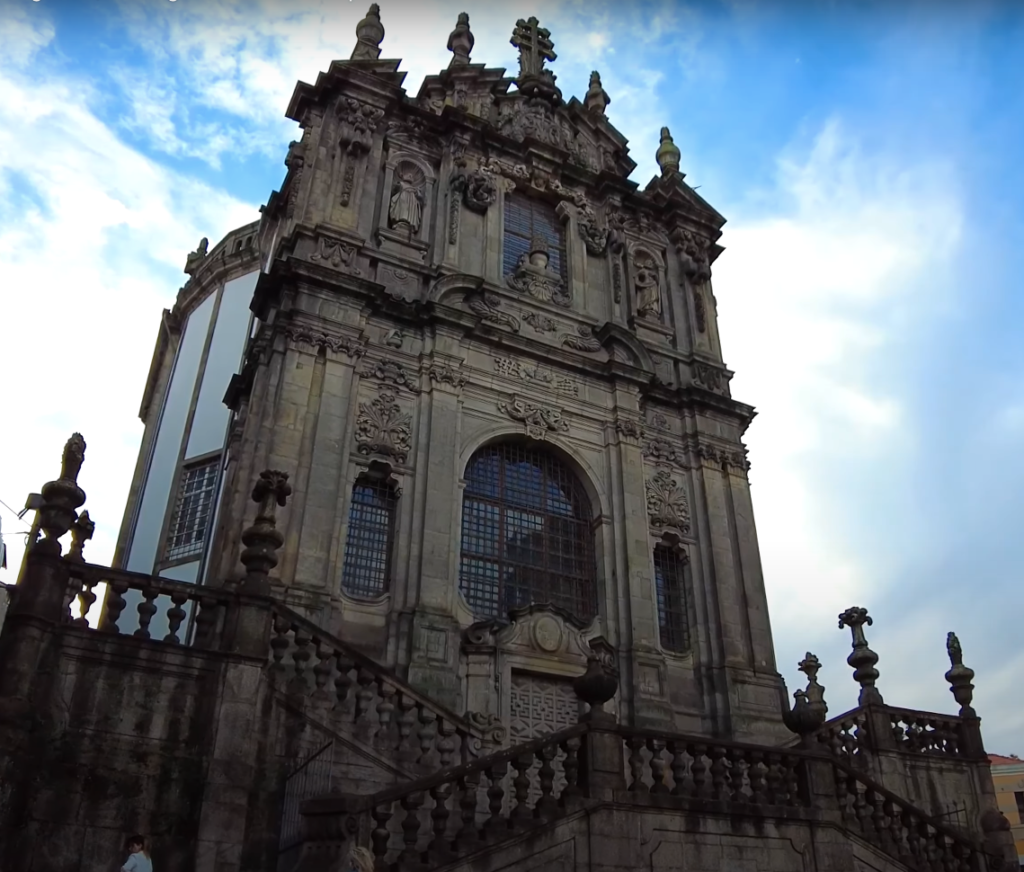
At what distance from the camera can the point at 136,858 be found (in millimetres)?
7914

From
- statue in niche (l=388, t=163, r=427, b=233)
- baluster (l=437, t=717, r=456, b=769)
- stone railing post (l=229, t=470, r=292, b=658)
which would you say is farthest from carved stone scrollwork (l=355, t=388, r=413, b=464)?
baluster (l=437, t=717, r=456, b=769)

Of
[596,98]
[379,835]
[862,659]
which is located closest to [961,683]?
[862,659]

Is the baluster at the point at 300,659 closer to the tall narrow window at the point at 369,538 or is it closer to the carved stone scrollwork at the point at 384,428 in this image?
the tall narrow window at the point at 369,538

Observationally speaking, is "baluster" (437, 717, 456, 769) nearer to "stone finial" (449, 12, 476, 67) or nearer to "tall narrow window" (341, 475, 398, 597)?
"tall narrow window" (341, 475, 398, 597)

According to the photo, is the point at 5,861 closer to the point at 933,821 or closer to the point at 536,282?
the point at 933,821

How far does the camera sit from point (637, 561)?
54.5 ft

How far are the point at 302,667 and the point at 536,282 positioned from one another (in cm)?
1078

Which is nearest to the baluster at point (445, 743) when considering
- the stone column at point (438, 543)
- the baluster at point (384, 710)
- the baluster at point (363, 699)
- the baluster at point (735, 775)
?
the baluster at point (384, 710)

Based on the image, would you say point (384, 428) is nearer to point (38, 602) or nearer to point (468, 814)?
point (38, 602)

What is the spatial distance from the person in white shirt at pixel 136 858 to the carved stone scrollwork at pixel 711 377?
48.3 ft

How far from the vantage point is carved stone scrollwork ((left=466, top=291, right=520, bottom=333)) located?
17672mm

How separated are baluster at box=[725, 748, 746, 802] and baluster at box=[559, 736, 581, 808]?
82.1 inches

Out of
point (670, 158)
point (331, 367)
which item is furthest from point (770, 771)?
point (670, 158)

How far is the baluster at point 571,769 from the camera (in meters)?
9.48
